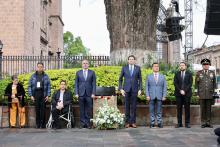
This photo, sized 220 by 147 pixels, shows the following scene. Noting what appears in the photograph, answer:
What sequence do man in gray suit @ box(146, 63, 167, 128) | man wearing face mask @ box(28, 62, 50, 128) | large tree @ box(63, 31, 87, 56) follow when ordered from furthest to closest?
large tree @ box(63, 31, 87, 56)
man wearing face mask @ box(28, 62, 50, 128)
man in gray suit @ box(146, 63, 167, 128)

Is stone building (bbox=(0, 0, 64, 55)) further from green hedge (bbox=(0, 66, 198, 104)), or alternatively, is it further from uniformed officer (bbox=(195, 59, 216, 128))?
uniformed officer (bbox=(195, 59, 216, 128))

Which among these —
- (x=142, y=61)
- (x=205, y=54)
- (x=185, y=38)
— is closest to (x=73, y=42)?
(x=205, y=54)

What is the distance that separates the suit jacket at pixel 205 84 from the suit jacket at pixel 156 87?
964 mm

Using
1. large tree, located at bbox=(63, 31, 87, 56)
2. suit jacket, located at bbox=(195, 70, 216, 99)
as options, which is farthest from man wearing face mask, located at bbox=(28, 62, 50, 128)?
large tree, located at bbox=(63, 31, 87, 56)

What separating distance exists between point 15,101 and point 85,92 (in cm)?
208

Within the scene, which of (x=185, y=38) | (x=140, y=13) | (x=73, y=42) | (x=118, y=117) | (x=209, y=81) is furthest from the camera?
(x=73, y=42)

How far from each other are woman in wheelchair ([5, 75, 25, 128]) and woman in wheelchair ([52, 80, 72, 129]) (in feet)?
3.33

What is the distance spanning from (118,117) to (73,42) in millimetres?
90313

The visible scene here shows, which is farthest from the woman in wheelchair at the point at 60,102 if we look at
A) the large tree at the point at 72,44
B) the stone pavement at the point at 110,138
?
the large tree at the point at 72,44

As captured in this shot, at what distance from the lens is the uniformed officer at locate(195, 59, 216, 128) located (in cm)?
1296

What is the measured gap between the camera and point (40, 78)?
1330cm

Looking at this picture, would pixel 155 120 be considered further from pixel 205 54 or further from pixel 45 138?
pixel 205 54

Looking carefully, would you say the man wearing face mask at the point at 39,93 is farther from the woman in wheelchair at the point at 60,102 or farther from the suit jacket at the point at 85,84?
the suit jacket at the point at 85,84

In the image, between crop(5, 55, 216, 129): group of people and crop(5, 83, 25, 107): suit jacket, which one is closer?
crop(5, 55, 216, 129): group of people
